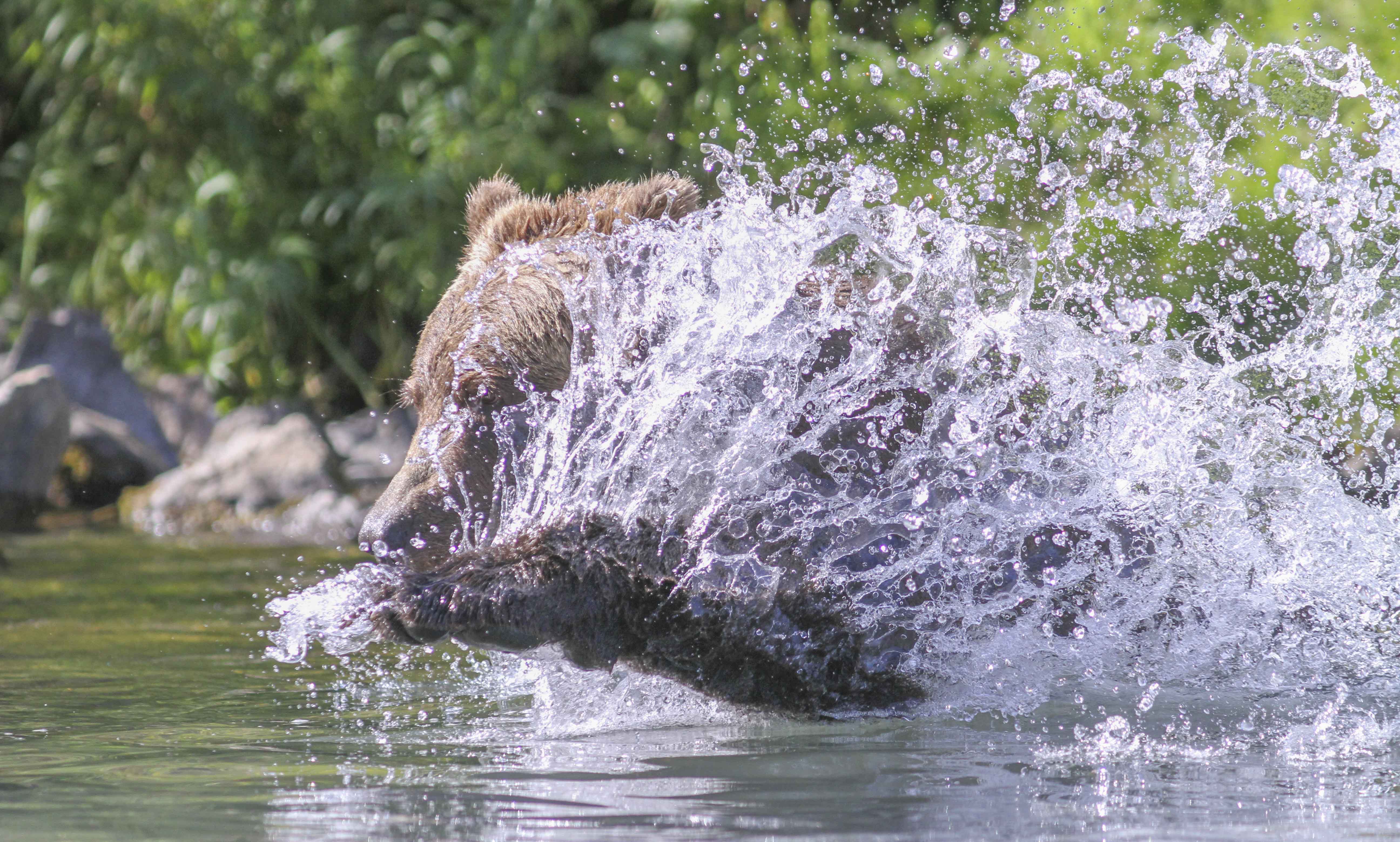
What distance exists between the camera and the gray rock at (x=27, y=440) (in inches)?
355

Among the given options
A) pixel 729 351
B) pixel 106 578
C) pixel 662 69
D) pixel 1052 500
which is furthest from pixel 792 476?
pixel 662 69

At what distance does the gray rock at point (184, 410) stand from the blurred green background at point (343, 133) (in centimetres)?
16

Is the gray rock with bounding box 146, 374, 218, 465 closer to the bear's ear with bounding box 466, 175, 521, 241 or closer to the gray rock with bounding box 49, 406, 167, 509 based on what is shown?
the gray rock with bounding box 49, 406, 167, 509

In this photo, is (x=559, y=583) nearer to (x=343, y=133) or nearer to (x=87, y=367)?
(x=343, y=133)

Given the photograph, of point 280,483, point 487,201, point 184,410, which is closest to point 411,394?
point 487,201

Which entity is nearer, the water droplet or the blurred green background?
the water droplet

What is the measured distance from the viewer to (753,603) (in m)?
3.34

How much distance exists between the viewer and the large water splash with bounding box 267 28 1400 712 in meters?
3.56

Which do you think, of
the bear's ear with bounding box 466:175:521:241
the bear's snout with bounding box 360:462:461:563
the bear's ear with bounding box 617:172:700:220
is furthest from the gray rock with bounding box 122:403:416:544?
the bear's snout with bounding box 360:462:461:563

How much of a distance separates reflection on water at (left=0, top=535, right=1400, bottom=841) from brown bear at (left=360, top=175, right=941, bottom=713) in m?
0.13

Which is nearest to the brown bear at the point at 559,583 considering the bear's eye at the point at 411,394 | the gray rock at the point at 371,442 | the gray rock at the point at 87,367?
the bear's eye at the point at 411,394

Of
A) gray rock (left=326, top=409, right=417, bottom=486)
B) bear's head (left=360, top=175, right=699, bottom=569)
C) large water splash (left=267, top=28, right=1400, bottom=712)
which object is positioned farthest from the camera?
gray rock (left=326, top=409, right=417, bottom=486)

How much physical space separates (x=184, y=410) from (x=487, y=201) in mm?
7706

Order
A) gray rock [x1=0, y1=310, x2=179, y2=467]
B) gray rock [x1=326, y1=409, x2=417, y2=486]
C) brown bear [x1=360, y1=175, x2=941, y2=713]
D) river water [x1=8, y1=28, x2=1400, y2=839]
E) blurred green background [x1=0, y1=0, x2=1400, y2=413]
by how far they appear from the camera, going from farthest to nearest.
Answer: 1. gray rock [x1=0, y1=310, x2=179, y2=467]
2. gray rock [x1=326, y1=409, x2=417, y2=486]
3. blurred green background [x1=0, y1=0, x2=1400, y2=413]
4. brown bear [x1=360, y1=175, x2=941, y2=713]
5. river water [x1=8, y1=28, x2=1400, y2=839]
